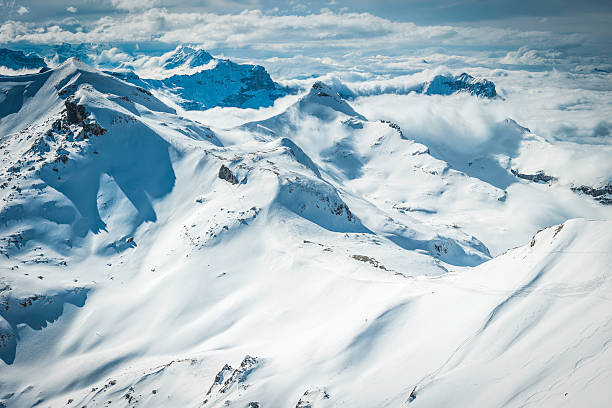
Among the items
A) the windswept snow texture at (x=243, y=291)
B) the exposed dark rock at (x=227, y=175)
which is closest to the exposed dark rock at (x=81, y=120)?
the windswept snow texture at (x=243, y=291)

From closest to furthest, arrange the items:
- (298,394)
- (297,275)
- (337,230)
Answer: (298,394) < (297,275) < (337,230)

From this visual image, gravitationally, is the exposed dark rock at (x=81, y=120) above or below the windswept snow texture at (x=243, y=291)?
above

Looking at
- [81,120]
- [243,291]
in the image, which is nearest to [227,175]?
[243,291]

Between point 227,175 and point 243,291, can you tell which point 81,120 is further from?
point 243,291

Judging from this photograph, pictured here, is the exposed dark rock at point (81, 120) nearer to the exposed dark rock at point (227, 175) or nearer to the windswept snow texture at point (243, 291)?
the windswept snow texture at point (243, 291)

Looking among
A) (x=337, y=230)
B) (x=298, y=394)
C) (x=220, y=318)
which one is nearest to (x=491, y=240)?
(x=337, y=230)

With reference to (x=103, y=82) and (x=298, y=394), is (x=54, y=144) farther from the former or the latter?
(x=298, y=394)
